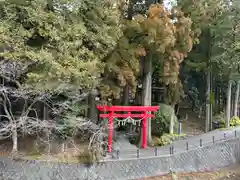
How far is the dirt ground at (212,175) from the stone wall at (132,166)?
12.1 inches

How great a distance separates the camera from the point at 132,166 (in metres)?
13.7

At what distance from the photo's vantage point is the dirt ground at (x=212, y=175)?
14.3 metres

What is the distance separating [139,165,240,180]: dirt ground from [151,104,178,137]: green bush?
137 inches

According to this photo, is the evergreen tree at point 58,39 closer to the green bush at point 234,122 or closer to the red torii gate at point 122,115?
the red torii gate at point 122,115

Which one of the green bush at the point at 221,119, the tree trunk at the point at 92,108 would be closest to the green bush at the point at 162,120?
the tree trunk at the point at 92,108

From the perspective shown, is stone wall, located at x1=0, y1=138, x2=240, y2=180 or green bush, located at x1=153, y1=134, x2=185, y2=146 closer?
stone wall, located at x1=0, y1=138, x2=240, y2=180

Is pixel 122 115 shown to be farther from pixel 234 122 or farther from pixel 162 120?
pixel 234 122

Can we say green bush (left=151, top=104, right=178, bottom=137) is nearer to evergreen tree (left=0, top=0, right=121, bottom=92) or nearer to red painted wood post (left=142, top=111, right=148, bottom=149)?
red painted wood post (left=142, top=111, right=148, bottom=149)

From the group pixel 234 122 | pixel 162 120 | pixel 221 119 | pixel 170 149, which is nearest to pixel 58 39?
pixel 170 149

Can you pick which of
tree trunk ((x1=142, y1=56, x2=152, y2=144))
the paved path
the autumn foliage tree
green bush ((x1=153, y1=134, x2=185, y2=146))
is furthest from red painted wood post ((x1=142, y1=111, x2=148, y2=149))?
the autumn foliage tree

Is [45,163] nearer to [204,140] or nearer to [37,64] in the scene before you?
[37,64]

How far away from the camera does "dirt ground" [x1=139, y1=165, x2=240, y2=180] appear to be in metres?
14.3

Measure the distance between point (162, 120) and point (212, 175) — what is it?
13.8 ft

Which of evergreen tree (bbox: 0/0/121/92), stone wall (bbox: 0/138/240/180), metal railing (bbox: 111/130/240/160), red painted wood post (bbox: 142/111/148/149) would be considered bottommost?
stone wall (bbox: 0/138/240/180)
